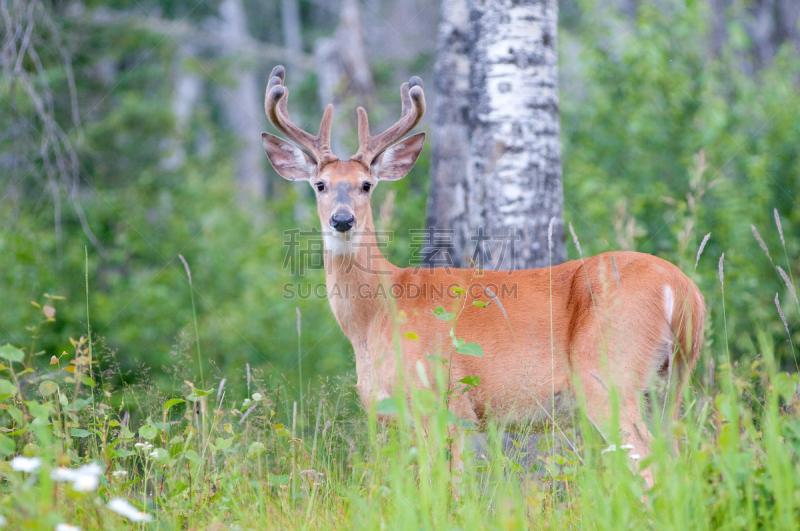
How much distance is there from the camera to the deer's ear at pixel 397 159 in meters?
5.09

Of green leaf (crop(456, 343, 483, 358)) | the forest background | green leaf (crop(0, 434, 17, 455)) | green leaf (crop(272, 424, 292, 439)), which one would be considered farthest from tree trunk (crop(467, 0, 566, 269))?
green leaf (crop(0, 434, 17, 455))

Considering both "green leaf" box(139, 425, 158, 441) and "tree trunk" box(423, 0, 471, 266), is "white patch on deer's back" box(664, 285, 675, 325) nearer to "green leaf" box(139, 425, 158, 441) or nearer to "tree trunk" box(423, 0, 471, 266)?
"tree trunk" box(423, 0, 471, 266)

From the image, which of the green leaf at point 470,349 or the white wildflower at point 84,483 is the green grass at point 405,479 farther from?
the green leaf at point 470,349

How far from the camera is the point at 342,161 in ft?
15.8

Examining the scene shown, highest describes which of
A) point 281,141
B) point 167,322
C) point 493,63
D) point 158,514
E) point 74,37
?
point 74,37

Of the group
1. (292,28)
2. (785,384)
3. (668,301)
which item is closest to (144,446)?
(785,384)

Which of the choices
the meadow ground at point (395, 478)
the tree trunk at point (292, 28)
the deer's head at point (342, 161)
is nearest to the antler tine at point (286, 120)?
the deer's head at point (342, 161)

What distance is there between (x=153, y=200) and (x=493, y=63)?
590 cm

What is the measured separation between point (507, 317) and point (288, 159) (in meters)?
2.26

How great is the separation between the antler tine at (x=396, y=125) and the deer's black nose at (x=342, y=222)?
28.3 inches

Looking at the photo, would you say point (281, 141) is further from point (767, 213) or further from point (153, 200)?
point (767, 213)

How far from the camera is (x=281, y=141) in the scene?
500 centimetres

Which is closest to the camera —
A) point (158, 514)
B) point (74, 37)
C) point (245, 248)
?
point (158, 514)

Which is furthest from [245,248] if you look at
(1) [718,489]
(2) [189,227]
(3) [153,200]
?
(1) [718,489]
